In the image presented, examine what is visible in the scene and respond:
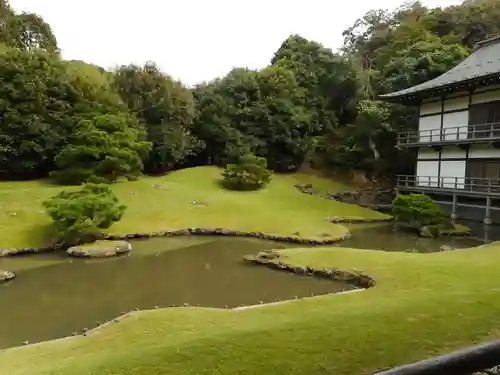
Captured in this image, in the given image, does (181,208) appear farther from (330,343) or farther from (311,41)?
(311,41)

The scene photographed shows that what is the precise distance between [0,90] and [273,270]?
2074 centimetres

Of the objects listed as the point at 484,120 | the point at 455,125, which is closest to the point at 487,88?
the point at 484,120

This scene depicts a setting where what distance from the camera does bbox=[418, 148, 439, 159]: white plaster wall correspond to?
80.6 feet

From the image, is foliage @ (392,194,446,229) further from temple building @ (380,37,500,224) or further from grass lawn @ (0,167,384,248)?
grass lawn @ (0,167,384,248)

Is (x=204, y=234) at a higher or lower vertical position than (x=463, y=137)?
lower

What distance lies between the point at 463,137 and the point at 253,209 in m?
11.7

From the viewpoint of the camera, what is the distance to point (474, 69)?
2266 centimetres

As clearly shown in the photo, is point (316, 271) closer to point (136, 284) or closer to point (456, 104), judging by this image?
point (136, 284)

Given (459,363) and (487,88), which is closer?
(459,363)

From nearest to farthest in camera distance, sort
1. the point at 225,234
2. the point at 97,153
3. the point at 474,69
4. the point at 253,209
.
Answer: the point at 225,234
the point at 474,69
the point at 253,209
the point at 97,153

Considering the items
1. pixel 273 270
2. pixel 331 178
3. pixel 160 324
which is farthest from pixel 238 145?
pixel 160 324

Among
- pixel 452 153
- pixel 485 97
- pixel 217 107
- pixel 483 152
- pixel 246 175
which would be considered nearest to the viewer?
pixel 485 97

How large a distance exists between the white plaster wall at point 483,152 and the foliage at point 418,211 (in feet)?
12.7

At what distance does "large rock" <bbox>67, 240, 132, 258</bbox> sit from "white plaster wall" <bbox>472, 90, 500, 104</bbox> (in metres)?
18.1
